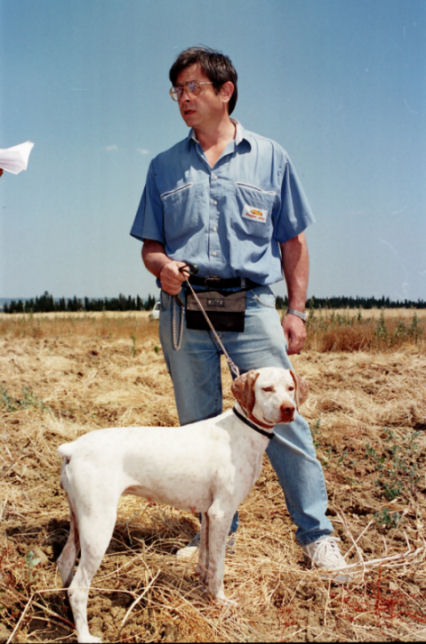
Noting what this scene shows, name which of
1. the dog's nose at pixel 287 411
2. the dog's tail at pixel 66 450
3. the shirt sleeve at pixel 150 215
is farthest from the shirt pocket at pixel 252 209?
the dog's tail at pixel 66 450

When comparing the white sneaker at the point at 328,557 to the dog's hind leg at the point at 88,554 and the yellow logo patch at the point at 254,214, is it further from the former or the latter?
the yellow logo patch at the point at 254,214

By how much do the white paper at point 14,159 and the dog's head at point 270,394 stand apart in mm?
1328

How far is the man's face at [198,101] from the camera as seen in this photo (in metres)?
2.86

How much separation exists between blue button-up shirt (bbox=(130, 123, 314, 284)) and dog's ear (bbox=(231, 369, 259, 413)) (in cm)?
80

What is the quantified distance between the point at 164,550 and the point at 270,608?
828 mm

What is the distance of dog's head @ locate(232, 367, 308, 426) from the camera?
7.20 feet

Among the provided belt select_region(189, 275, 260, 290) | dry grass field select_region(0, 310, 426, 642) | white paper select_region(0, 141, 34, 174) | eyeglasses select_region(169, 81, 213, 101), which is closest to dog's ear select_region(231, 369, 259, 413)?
belt select_region(189, 275, 260, 290)

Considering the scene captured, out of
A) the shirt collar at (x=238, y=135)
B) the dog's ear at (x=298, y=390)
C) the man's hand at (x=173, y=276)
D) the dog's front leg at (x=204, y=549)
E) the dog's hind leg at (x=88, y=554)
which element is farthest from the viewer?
the shirt collar at (x=238, y=135)

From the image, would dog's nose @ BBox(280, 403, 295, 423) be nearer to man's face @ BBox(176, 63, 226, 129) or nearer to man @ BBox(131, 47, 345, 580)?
man @ BBox(131, 47, 345, 580)

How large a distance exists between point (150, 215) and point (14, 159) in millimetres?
1029

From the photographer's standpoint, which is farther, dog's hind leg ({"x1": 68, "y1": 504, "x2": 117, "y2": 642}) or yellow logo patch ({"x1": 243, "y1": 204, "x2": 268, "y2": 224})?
yellow logo patch ({"x1": 243, "y1": 204, "x2": 268, "y2": 224})

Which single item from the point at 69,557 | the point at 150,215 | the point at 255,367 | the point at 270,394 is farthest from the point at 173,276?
the point at 69,557

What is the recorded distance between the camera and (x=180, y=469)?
2232 mm

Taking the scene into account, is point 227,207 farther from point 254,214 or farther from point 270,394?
point 270,394
